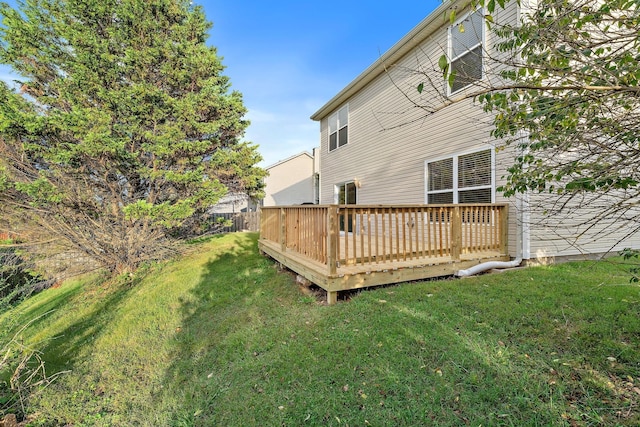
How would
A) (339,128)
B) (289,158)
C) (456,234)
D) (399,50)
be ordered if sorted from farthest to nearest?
(289,158) → (339,128) → (399,50) → (456,234)

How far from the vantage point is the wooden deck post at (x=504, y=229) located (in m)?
5.39

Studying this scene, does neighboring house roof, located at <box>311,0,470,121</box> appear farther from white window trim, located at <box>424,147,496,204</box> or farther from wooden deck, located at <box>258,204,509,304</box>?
wooden deck, located at <box>258,204,509,304</box>

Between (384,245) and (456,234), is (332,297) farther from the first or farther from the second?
(456,234)

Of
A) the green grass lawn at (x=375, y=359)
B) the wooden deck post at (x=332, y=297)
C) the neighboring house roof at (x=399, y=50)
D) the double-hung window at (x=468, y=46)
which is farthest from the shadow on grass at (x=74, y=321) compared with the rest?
the double-hung window at (x=468, y=46)

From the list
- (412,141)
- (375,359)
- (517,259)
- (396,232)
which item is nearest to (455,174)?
(412,141)

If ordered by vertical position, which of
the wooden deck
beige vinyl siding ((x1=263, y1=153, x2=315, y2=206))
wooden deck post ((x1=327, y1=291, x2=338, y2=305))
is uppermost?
beige vinyl siding ((x1=263, y1=153, x2=315, y2=206))

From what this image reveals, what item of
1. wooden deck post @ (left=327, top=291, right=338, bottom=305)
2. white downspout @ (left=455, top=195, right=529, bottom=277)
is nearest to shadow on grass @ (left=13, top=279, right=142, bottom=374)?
wooden deck post @ (left=327, top=291, right=338, bottom=305)

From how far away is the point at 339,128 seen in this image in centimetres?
1132

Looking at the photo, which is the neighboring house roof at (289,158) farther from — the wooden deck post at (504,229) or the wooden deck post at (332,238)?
the wooden deck post at (332,238)

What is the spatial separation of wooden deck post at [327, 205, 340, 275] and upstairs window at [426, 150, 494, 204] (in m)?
3.46

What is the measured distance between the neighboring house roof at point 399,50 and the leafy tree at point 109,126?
371cm

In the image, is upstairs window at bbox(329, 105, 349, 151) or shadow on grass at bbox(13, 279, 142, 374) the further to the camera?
upstairs window at bbox(329, 105, 349, 151)

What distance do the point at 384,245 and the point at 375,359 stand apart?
1916 millimetres

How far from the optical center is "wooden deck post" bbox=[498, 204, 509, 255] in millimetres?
5391
